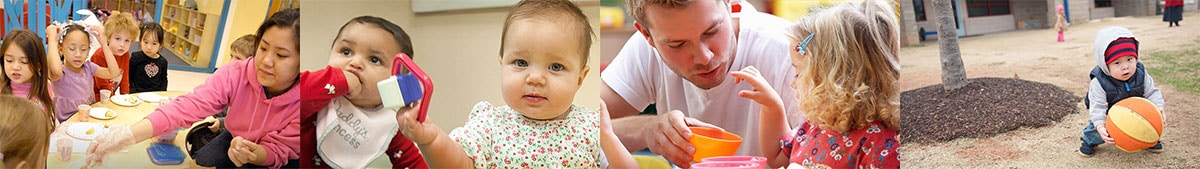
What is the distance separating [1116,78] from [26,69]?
402 centimetres

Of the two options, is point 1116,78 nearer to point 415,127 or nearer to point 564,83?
point 564,83

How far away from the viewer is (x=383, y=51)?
3785 millimetres

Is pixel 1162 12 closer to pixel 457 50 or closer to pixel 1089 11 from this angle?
pixel 1089 11

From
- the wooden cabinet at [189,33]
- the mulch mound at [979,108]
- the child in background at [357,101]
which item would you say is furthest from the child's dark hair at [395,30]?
the mulch mound at [979,108]

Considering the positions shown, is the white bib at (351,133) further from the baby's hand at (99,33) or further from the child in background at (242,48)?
the baby's hand at (99,33)

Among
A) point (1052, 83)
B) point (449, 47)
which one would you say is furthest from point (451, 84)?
point (1052, 83)

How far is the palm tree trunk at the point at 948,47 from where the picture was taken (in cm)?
434

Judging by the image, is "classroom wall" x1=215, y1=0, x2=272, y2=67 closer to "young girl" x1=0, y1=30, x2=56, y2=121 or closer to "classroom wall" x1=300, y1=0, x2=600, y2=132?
"classroom wall" x1=300, y1=0, x2=600, y2=132

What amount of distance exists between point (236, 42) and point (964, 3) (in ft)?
9.22

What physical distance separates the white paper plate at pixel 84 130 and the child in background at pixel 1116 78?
3691 millimetres

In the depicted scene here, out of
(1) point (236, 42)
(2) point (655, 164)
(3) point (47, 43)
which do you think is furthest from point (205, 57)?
(2) point (655, 164)

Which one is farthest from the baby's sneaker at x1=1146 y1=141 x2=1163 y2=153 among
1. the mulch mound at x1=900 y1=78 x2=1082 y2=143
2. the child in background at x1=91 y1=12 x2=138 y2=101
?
the child in background at x1=91 y1=12 x2=138 y2=101

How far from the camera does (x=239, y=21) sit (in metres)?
4.04

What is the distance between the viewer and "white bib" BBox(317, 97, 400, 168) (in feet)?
12.6
